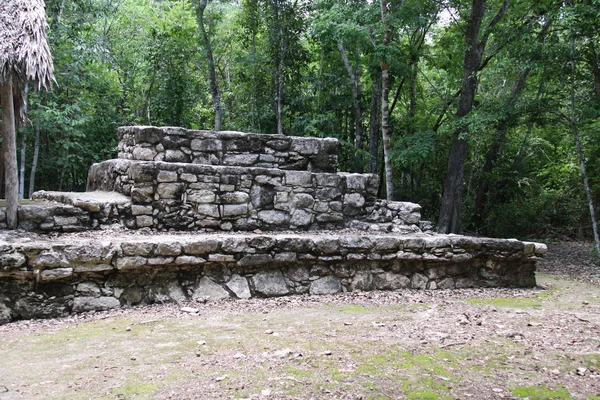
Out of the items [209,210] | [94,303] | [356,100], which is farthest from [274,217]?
[356,100]

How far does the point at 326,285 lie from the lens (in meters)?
6.12

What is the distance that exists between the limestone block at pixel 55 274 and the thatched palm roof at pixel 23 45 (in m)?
2.10

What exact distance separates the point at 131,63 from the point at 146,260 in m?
10.7

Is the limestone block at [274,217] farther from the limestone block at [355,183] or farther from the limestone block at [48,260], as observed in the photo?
the limestone block at [48,260]

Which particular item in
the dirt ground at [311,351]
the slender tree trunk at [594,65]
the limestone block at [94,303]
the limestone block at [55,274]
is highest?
the slender tree trunk at [594,65]

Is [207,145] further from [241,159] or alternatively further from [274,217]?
[274,217]

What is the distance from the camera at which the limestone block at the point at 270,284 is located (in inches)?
228

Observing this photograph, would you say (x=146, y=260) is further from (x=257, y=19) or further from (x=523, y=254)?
(x=257, y=19)

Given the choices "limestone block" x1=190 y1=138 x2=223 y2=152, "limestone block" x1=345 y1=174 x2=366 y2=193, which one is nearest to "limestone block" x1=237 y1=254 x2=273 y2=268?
"limestone block" x1=190 y1=138 x2=223 y2=152

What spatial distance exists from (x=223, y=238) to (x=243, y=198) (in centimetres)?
150

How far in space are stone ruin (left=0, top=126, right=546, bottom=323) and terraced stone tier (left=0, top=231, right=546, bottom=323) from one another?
0.01 meters

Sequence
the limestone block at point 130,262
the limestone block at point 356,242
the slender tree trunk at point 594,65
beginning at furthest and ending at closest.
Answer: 1. the slender tree trunk at point 594,65
2. the limestone block at point 356,242
3. the limestone block at point 130,262

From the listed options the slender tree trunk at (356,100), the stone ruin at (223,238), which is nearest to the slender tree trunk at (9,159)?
the stone ruin at (223,238)

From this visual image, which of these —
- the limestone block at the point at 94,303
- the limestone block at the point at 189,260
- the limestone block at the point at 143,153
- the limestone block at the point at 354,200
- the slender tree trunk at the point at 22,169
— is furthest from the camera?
the slender tree trunk at the point at 22,169
